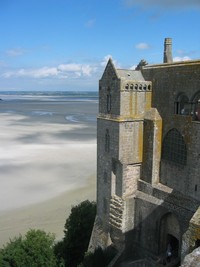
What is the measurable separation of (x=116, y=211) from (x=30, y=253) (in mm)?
7054

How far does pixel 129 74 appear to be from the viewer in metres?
25.3

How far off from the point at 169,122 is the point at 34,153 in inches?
1733

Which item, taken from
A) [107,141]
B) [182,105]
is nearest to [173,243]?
[107,141]

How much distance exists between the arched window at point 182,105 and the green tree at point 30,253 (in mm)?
13848

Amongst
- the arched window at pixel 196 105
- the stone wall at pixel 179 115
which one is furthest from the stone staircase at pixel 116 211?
the arched window at pixel 196 105

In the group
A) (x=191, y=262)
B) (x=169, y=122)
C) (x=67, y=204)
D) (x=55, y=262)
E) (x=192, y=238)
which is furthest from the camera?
(x=67, y=204)

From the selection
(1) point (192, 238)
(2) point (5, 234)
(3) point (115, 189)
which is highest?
(1) point (192, 238)

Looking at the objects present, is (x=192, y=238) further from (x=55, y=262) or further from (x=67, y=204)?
(x=67, y=204)

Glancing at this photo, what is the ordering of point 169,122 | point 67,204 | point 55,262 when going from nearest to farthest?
1. point 169,122
2. point 55,262
3. point 67,204

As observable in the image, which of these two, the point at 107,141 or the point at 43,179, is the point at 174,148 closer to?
the point at 107,141

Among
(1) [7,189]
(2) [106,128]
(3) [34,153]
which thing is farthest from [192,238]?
(3) [34,153]

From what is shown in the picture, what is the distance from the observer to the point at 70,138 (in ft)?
261

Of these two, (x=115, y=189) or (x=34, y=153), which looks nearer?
(x=115, y=189)

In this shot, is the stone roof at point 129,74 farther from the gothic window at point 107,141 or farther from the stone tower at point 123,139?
the gothic window at point 107,141
